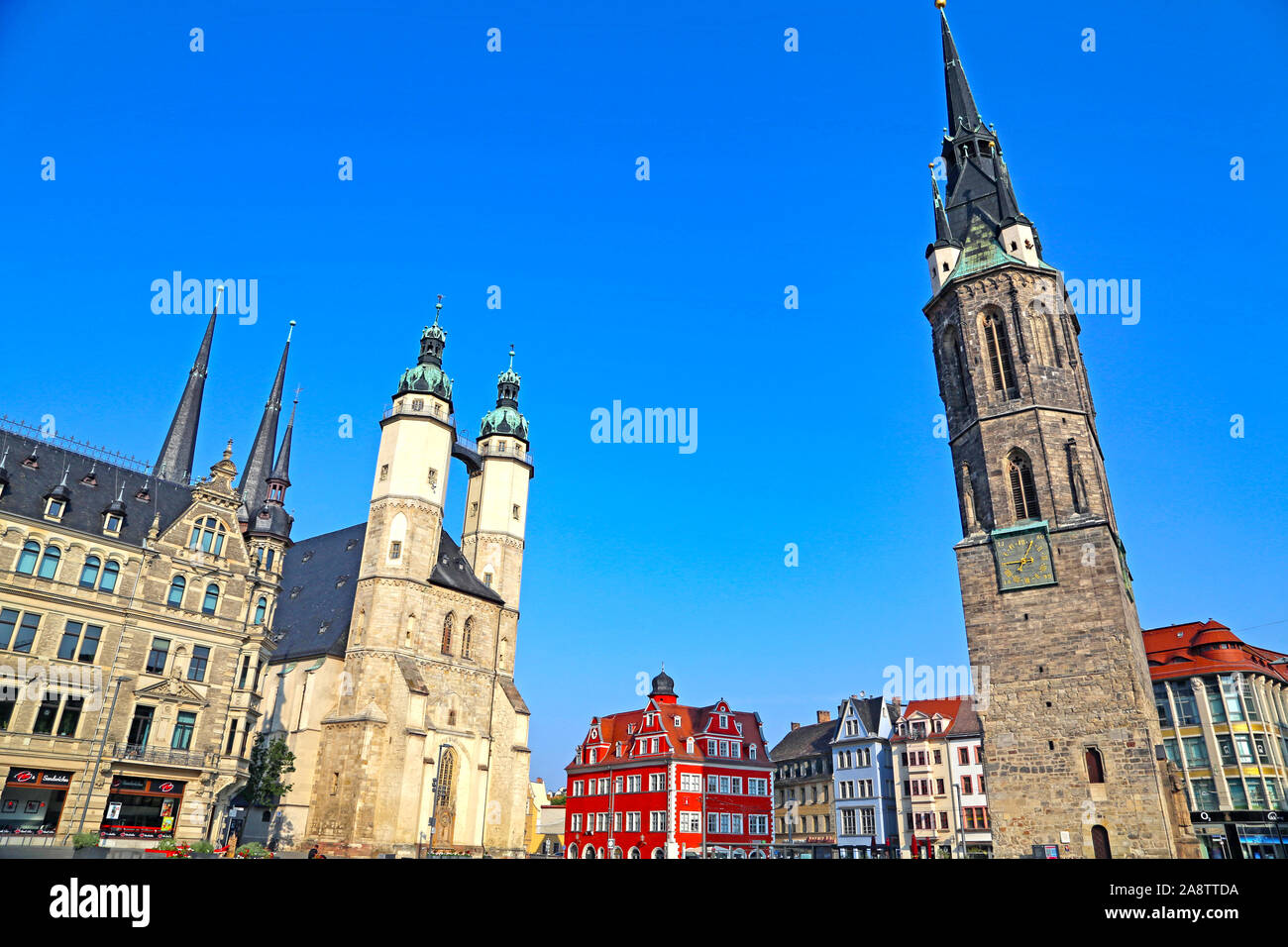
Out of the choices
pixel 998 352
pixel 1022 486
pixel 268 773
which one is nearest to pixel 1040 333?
pixel 998 352

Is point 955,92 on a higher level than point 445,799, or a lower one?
higher

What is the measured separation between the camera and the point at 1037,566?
32.2 m

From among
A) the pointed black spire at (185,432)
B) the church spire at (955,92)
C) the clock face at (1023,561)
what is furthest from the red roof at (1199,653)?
the pointed black spire at (185,432)

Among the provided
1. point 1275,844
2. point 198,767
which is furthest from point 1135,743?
point 198,767

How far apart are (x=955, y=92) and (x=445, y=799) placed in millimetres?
52234

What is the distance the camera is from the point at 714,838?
58.4 meters

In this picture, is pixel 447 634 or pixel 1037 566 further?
pixel 447 634

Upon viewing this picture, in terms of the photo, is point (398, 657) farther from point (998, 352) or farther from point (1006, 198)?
point (1006, 198)

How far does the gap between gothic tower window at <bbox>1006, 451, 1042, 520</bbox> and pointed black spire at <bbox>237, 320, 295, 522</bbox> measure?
4645 centimetres

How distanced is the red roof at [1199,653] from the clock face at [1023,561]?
2655cm

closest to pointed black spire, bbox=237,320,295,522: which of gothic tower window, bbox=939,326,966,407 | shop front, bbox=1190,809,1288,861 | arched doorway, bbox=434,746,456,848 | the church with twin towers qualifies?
the church with twin towers

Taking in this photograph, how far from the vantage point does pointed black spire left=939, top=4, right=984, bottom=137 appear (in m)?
44.4
